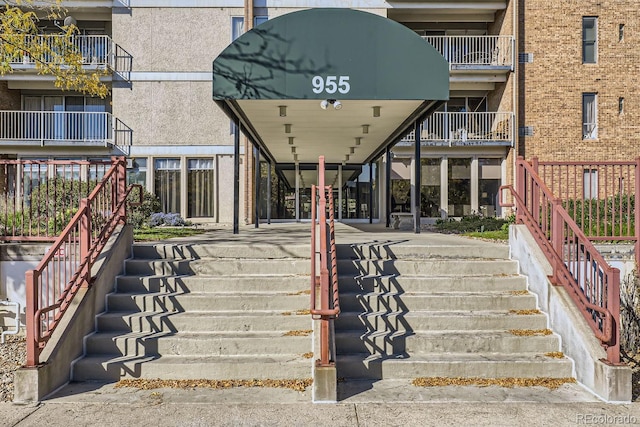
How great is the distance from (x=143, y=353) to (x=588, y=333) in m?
4.86

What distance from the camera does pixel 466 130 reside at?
1858cm

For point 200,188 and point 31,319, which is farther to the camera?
point 200,188

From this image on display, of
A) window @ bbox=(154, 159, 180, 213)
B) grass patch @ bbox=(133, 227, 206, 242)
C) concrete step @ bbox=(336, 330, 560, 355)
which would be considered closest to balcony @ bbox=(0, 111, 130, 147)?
window @ bbox=(154, 159, 180, 213)

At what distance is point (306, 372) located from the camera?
459 cm

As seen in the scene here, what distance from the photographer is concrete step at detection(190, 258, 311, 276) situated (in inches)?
235

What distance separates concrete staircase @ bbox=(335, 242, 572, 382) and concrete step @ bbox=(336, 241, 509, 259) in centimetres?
1

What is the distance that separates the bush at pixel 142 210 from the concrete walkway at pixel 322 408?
8462 mm

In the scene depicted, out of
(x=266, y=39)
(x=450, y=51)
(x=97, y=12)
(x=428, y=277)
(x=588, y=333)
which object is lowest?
(x=588, y=333)

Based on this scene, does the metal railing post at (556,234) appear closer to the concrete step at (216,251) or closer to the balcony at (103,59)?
the concrete step at (216,251)

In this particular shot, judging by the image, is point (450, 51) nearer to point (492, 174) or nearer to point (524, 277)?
point (492, 174)

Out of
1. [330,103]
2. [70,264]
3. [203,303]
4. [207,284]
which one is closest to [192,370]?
[203,303]

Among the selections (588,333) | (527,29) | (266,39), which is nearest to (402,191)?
(527,29)

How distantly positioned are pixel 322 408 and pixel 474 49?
1962 centimetres

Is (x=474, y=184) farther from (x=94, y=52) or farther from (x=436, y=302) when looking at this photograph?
(x=94, y=52)
